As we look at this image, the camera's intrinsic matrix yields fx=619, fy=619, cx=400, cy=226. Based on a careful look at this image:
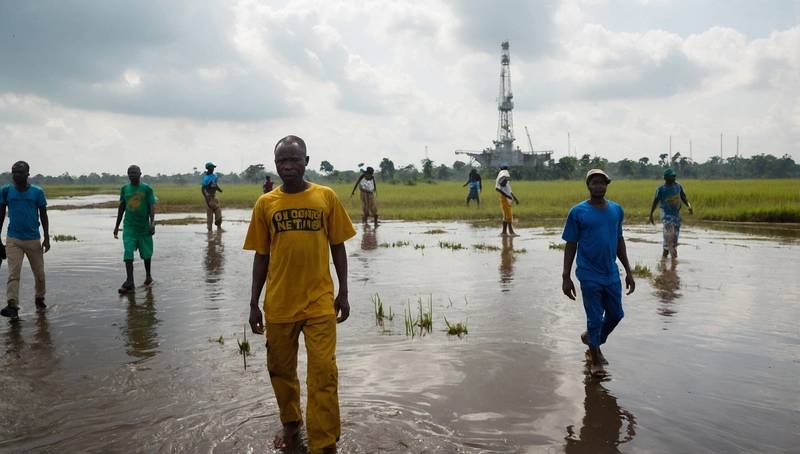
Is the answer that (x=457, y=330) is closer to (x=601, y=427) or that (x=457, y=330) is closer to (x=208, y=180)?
(x=601, y=427)

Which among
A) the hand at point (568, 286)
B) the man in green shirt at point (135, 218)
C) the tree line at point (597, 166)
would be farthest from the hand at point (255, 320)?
the tree line at point (597, 166)

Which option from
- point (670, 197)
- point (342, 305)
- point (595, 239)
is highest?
point (670, 197)

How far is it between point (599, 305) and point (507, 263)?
5.97 metres

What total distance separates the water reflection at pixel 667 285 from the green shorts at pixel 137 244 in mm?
6937

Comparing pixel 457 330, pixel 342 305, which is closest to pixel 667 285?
pixel 457 330

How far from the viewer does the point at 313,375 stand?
360 cm

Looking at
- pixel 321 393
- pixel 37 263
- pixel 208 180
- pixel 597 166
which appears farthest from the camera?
pixel 597 166

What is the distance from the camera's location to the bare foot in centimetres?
377

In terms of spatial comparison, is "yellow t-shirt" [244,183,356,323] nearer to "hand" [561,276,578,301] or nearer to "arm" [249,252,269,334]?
"arm" [249,252,269,334]

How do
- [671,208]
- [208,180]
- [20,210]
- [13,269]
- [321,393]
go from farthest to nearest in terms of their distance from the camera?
1. [208,180]
2. [671,208]
3. [20,210]
4. [13,269]
5. [321,393]

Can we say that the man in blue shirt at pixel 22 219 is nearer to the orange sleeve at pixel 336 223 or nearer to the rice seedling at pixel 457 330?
the rice seedling at pixel 457 330

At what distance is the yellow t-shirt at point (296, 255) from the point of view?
3703 millimetres

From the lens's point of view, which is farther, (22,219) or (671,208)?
(671,208)

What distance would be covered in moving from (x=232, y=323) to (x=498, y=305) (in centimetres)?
316
